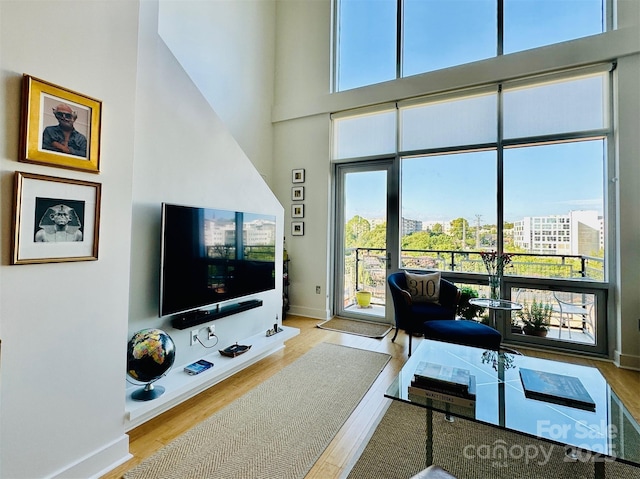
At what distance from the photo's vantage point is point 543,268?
3.56m

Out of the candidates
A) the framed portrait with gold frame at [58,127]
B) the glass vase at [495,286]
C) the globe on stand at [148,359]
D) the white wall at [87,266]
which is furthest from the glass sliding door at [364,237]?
the framed portrait with gold frame at [58,127]

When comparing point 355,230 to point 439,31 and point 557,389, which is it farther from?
point 557,389

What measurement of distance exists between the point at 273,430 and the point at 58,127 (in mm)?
2082

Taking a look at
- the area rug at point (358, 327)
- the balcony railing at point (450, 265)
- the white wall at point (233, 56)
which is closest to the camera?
the balcony railing at point (450, 265)

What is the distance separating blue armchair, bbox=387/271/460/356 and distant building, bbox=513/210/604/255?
1084 millimetres

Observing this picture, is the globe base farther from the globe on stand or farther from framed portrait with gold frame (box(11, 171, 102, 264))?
framed portrait with gold frame (box(11, 171, 102, 264))

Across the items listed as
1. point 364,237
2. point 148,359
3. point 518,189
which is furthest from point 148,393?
point 518,189

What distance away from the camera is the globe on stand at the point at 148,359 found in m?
1.94

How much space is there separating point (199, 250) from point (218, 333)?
83 centimetres

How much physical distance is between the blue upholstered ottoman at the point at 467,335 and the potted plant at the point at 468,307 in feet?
2.99

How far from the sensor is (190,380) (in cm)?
221

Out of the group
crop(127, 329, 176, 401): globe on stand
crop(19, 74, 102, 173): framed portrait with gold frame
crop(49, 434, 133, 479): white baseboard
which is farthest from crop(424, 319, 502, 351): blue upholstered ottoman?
crop(19, 74, 102, 173): framed portrait with gold frame

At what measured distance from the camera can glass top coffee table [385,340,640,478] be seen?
1.29 m

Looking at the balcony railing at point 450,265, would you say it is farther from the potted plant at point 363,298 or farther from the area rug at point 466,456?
the area rug at point 466,456
